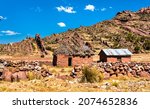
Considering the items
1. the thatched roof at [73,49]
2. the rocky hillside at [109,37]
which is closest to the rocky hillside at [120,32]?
the rocky hillside at [109,37]

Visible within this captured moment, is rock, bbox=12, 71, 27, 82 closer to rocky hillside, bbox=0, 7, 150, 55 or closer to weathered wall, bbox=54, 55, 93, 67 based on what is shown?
weathered wall, bbox=54, 55, 93, 67

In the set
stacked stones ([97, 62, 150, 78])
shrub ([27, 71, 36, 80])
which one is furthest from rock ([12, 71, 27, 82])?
stacked stones ([97, 62, 150, 78])

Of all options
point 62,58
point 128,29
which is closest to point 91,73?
point 62,58

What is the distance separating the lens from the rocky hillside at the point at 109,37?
72.3 meters

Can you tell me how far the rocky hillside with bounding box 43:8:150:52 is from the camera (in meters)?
91.7

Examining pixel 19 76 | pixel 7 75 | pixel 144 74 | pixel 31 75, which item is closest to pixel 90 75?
pixel 31 75

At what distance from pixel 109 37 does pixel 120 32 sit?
17.9m

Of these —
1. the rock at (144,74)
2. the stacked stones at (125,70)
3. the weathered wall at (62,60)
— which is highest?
the weathered wall at (62,60)

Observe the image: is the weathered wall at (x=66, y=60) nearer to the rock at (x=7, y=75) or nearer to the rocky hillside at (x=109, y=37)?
the rocky hillside at (x=109, y=37)

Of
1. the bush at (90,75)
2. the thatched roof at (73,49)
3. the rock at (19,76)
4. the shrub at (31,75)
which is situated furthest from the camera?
the thatched roof at (73,49)

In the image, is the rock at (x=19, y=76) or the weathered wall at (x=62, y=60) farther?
the weathered wall at (x=62, y=60)

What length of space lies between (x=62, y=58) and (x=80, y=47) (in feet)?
11.7

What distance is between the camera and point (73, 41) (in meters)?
42.6

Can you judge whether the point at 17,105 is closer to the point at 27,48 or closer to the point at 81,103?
the point at 81,103
